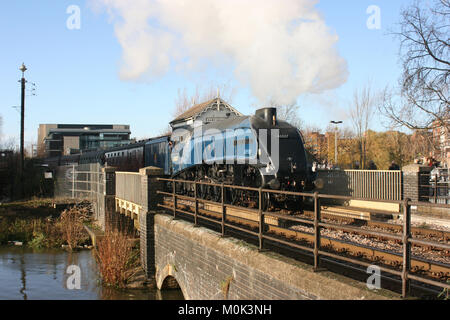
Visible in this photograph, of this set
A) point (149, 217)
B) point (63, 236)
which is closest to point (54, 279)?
point (149, 217)

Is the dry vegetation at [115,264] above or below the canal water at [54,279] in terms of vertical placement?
above

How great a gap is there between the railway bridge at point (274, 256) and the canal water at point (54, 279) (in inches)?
43.3

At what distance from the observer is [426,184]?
15.8 meters

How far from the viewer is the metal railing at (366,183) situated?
16.4 meters

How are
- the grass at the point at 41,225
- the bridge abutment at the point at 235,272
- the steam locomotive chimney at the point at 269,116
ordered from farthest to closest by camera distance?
1. the grass at the point at 41,225
2. the steam locomotive chimney at the point at 269,116
3. the bridge abutment at the point at 235,272

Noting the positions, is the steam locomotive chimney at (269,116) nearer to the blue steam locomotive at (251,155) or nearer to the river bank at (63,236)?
the blue steam locomotive at (251,155)

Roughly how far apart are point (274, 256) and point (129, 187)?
10.9m

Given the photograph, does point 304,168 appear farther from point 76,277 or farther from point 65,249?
point 65,249

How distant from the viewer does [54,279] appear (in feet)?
47.2

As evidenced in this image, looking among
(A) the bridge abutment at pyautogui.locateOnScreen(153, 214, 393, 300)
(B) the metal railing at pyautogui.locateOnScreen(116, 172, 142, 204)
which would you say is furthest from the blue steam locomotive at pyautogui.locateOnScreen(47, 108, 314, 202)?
(A) the bridge abutment at pyautogui.locateOnScreen(153, 214, 393, 300)

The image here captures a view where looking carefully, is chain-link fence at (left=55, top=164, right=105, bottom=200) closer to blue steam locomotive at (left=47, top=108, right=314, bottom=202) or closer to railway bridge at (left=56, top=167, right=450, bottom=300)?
blue steam locomotive at (left=47, top=108, right=314, bottom=202)

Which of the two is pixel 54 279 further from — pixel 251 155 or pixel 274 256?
pixel 274 256

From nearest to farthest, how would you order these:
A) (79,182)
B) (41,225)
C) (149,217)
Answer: (149,217) → (41,225) → (79,182)

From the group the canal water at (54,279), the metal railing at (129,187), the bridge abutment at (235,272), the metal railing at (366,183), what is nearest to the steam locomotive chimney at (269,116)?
the bridge abutment at (235,272)
